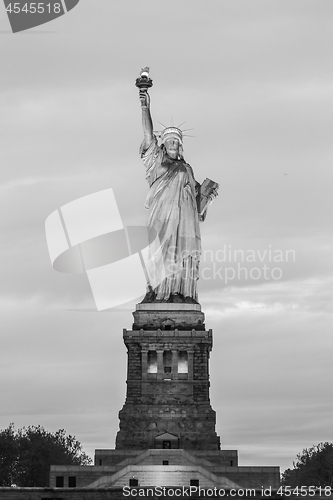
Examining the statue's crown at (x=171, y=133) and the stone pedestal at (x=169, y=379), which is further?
the statue's crown at (x=171, y=133)

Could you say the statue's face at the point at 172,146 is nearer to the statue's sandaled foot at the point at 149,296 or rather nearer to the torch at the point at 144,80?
the torch at the point at 144,80

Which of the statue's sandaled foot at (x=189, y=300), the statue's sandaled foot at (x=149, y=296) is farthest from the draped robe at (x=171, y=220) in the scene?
the statue's sandaled foot at (x=149, y=296)

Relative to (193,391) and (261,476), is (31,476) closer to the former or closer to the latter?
(193,391)

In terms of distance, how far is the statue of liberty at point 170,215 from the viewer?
74938mm

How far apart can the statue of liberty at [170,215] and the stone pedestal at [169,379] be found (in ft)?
7.89

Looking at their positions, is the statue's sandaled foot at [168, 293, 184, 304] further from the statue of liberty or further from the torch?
the torch

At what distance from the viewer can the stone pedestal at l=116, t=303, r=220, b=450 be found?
70562 mm

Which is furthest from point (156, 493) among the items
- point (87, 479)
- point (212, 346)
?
point (212, 346)

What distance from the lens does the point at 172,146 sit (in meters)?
76.1

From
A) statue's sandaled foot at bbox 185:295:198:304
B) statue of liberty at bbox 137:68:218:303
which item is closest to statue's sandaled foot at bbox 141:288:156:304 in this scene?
statue of liberty at bbox 137:68:218:303

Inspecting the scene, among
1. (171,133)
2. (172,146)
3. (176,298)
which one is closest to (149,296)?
(176,298)

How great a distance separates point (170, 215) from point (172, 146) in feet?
13.6

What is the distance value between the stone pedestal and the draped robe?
3090 millimetres

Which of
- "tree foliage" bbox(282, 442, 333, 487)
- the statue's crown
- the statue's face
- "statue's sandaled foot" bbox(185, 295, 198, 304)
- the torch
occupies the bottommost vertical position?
"tree foliage" bbox(282, 442, 333, 487)
